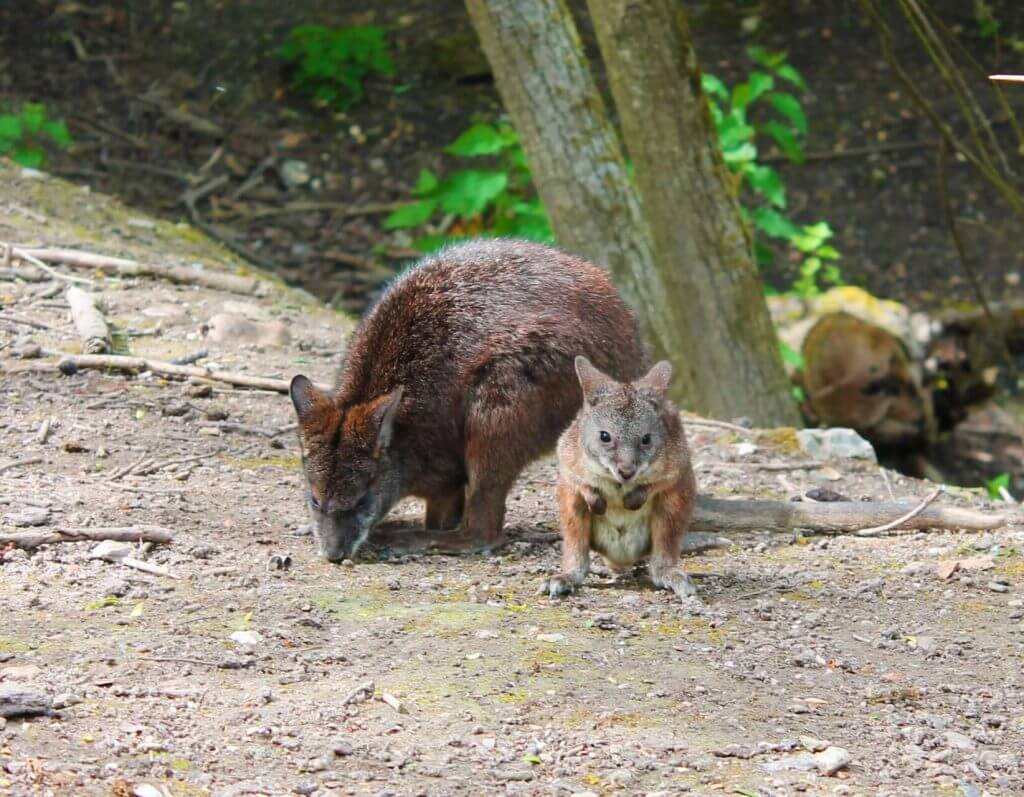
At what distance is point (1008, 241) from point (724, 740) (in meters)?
10.0

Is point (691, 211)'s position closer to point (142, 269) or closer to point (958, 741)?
point (142, 269)

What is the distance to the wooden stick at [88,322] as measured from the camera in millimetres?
6949

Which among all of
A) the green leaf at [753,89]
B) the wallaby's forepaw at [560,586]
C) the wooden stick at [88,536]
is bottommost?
the wallaby's forepaw at [560,586]

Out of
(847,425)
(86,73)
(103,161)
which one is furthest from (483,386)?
(86,73)

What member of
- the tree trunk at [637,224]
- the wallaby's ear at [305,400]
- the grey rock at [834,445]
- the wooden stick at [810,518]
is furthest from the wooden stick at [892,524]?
the tree trunk at [637,224]

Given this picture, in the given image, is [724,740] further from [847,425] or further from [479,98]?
[479,98]

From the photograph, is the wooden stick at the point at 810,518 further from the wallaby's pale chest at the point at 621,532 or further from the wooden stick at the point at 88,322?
the wooden stick at the point at 88,322

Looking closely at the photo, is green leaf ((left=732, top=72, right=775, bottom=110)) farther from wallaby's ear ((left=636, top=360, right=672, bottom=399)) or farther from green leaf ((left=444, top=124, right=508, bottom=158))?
wallaby's ear ((left=636, top=360, right=672, bottom=399))

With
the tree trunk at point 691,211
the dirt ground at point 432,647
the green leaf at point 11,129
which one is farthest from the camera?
the green leaf at point 11,129

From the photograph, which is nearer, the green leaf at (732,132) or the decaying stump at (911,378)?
the green leaf at (732,132)

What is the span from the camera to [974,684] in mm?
4480

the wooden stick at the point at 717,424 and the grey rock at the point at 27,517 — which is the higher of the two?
the grey rock at the point at 27,517

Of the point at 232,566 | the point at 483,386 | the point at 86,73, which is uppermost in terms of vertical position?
the point at 86,73

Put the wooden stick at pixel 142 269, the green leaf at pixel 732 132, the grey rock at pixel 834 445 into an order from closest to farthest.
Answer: the grey rock at pixel 834 445, the wooden stick at pixel 142 269, the green leaf at pixel 732 132
